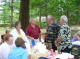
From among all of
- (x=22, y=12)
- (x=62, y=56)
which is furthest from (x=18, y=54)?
(x=22, y=12)

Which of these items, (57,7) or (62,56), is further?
(57,7)

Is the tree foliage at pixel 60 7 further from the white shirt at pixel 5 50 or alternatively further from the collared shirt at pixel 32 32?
the white shirt at pixel 5 50

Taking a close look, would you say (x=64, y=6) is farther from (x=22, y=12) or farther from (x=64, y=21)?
(x=64, y=21)

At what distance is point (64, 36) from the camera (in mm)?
8578

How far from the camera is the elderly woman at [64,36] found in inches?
332

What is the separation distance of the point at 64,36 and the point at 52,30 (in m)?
1.19

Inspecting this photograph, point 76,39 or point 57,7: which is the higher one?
point 57,7

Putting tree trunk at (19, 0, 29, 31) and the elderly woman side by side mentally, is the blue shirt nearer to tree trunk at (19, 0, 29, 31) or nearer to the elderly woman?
the elderly woman

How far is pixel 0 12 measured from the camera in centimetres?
2123

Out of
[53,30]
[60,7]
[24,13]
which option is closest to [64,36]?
[53,30]

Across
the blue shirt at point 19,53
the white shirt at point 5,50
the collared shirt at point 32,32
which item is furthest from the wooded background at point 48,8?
the blue shirt at point 19,53

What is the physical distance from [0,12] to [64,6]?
21.0 feet

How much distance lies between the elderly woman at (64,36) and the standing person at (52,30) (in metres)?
1.04

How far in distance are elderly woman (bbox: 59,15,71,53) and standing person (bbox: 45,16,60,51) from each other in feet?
3.42
